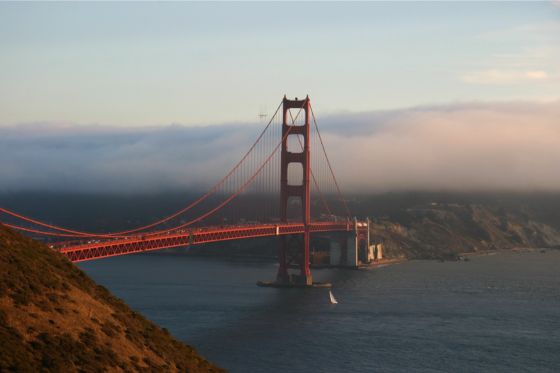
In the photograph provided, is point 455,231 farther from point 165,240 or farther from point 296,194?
point 165,240

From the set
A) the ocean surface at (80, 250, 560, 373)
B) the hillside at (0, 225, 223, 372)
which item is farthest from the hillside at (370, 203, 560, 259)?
the hillside at (0, 225, 223, 372)

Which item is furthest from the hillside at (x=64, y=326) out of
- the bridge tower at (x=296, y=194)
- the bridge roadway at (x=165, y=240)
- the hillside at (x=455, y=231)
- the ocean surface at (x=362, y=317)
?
the hillside at (x=455, y=231)

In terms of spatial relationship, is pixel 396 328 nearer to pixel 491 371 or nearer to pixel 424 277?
pixel 491 371

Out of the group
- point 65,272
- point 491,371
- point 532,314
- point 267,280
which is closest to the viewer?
point 65,272

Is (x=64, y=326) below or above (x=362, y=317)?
Answer: above

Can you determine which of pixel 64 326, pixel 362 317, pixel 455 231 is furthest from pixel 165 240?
pixel 455 231

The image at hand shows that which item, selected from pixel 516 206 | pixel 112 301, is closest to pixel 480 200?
pixel 516 206

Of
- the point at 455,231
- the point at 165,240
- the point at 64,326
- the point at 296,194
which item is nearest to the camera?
the point at 64,326

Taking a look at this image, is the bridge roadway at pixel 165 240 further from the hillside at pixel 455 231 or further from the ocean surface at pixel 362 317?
the hillside at pixel 455 231
